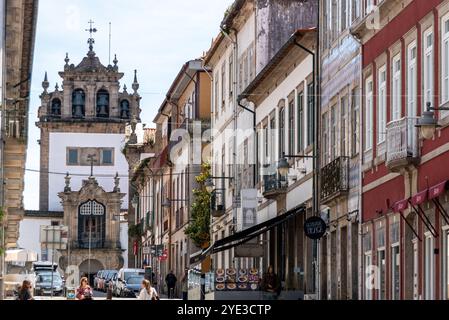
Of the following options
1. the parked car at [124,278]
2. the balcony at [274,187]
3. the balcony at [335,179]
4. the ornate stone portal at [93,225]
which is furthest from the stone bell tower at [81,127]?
the balcony at [335,179]

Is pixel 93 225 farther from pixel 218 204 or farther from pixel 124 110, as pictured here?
pixel 218 204

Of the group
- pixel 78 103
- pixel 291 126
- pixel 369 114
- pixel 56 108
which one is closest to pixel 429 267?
pixel 369 114

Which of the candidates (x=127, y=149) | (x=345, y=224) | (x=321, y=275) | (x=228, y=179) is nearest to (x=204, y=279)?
(x=321, y=275)

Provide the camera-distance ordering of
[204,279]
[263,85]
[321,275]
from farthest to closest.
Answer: [263,85] → [204,279] → [321,275]

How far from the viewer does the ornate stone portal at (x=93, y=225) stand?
472 ft

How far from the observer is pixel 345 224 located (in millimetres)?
37938

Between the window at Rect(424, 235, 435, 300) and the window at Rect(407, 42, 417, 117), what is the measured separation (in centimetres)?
245

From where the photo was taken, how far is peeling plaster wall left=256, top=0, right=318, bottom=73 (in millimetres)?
52812

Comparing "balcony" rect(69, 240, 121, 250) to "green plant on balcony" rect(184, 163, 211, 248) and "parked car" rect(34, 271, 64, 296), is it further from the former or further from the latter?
"green plant on balcony" rect(184, 163, 211, 248)

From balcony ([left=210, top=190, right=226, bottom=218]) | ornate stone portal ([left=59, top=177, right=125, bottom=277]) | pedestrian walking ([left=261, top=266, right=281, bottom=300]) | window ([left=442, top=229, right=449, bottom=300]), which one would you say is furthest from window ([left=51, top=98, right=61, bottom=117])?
window ([left=442, top=229, right=449, bottom=300])

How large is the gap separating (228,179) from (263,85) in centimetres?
1004

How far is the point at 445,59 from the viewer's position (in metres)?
27.2

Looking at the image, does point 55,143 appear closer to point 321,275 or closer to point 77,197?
point 77,197

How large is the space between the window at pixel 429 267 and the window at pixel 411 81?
2.45m
